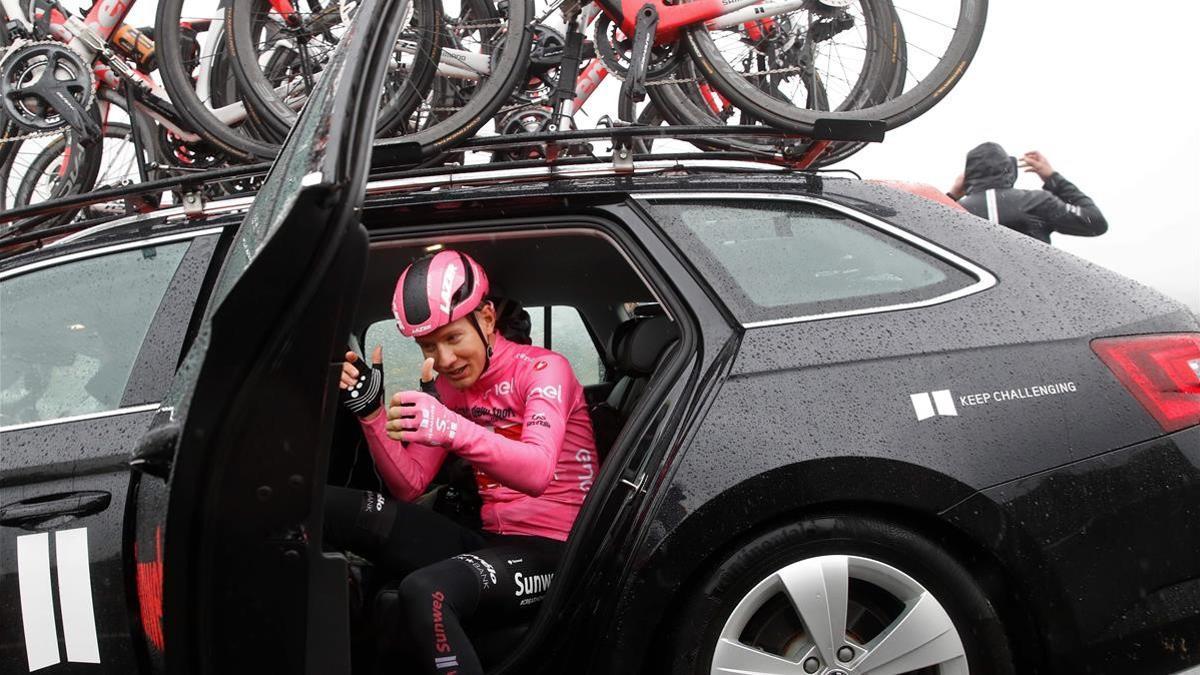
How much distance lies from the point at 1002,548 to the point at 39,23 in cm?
379


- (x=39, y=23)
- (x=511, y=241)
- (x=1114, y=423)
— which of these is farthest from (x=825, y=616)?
(x=39, y=23)

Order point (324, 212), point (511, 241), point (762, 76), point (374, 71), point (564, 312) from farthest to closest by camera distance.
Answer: point (564, 312)
point (762, 76)
point (511, 241)
point (374, 71)
point (324, 212)

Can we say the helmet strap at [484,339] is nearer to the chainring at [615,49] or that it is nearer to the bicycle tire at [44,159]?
the chainring at [615,49]

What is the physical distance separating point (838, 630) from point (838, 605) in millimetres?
52

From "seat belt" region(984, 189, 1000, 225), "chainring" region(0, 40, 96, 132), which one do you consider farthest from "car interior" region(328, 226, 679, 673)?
"seat belt" region(984, 189, 1000, 225)

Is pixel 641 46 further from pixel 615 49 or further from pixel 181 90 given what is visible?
pixel 181 90

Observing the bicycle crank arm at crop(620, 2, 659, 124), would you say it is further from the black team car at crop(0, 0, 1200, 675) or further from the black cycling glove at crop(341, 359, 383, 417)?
the black cycling glove at crop(341, 359, 383, 417)

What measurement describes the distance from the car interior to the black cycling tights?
8 centimetres

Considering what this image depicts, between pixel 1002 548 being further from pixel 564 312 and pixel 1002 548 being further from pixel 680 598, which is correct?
pixel 564 312

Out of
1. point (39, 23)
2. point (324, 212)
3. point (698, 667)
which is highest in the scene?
point (39, 23)

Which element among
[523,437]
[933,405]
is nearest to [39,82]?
[523,437]

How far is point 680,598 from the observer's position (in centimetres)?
225

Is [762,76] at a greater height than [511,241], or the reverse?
[762,76]

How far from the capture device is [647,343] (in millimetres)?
2891
